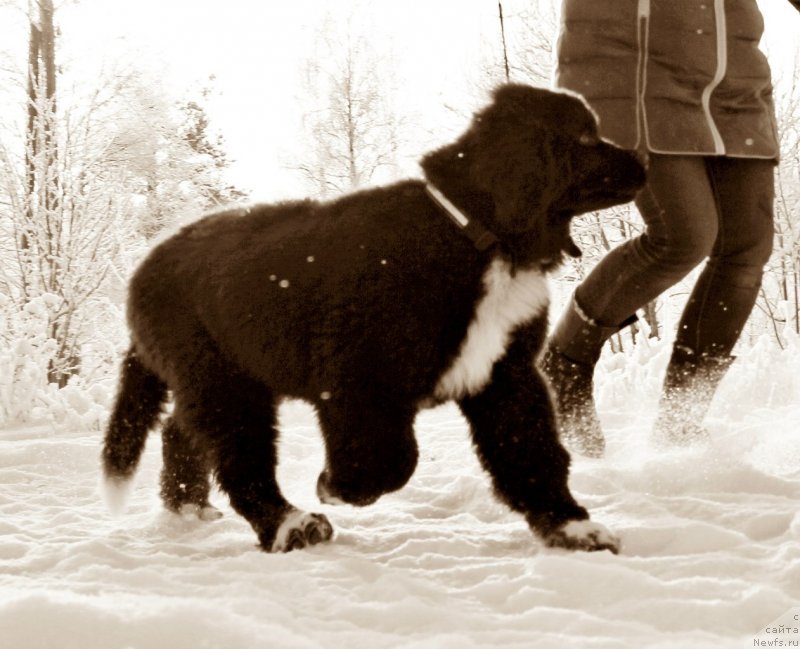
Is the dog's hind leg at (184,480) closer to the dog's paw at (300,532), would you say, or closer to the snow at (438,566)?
the snow at (438,566)

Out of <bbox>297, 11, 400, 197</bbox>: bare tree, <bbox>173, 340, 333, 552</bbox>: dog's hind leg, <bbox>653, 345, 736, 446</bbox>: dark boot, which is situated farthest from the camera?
<bbox>297, 11, 400, 197</bbox>: bare tree

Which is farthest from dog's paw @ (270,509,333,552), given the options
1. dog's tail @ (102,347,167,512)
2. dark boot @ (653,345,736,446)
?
dark boot @ (653,345,736,446)

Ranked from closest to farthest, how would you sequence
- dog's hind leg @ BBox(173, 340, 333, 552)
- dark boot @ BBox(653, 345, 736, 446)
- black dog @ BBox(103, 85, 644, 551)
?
black dog @ BBox(103, 85, 644, 551), dog's hind leg @ BBox(173, 340, 333, 552), dark boot @ BBox(653, 345, 736, 446)

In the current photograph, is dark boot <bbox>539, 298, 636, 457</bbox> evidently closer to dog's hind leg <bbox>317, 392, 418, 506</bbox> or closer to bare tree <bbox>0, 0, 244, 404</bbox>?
dog's hind leg <bbox>317, 392, 418, 506</bbox>

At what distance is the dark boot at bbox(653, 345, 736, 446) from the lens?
2.91 m

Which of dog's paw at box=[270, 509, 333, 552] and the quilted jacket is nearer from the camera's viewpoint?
dog's paw at box=[270, 509, 333, 552]

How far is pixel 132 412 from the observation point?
107 inches

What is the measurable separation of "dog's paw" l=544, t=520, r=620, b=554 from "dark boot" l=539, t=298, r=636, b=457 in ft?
3.24

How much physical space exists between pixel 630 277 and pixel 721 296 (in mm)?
305

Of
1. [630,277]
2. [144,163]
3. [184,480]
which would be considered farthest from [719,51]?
[144,163]

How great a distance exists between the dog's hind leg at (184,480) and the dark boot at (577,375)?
122 centimetres

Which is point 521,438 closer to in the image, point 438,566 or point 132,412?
point 438,566

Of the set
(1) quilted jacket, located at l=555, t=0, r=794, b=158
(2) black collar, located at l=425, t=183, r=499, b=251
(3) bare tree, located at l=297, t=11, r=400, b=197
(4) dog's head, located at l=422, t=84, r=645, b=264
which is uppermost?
(3) bare tree, located at l=297, t=11, r=400, b=197

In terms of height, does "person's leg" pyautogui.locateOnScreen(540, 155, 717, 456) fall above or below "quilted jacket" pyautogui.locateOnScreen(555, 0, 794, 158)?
below
